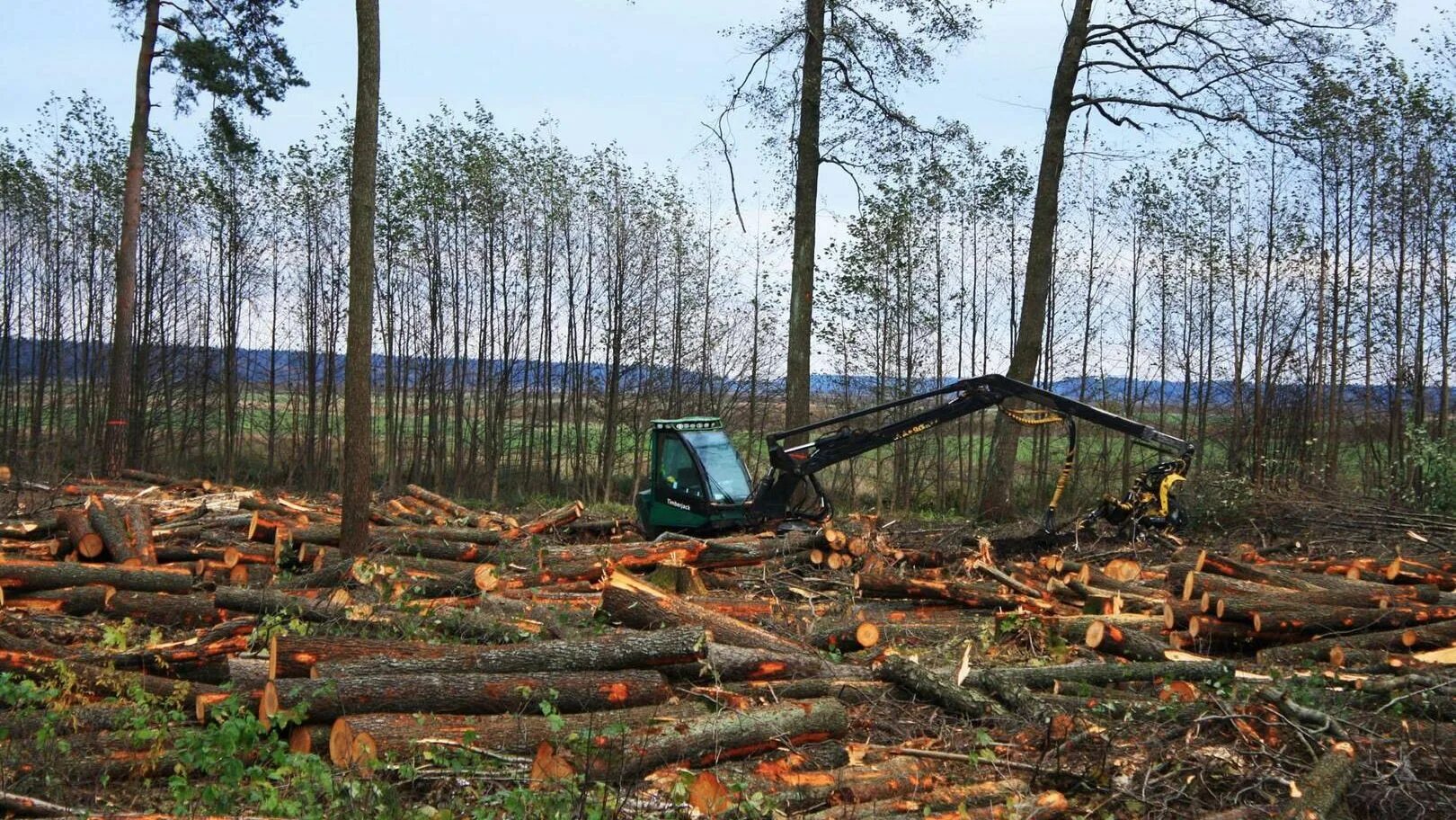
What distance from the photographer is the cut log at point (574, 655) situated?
616 cm

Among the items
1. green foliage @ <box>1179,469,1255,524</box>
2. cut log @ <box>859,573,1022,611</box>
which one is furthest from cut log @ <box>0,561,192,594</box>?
green foliage @ <box>1179,469,1255,524</box>

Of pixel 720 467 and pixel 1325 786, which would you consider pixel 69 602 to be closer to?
pixel 720 467

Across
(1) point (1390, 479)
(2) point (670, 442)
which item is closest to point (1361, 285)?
(1) point (1390, 479)

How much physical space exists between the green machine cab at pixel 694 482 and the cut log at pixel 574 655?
25.8 feet

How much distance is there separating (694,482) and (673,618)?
24.3 feet

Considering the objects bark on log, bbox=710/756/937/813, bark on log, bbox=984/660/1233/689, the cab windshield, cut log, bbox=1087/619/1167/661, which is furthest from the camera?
the cab windshield

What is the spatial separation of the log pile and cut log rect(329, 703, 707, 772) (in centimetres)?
2

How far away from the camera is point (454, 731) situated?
5.51 m

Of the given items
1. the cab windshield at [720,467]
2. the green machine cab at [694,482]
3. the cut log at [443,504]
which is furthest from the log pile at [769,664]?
the cut log at [443,504]

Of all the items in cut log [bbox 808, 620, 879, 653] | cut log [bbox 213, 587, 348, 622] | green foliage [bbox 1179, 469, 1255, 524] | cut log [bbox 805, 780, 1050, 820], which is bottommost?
cut log [bbox 805, 780, 1050, 820]

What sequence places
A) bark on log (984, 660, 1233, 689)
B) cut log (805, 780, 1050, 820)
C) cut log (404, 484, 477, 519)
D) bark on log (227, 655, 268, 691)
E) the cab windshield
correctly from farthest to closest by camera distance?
cut log (404, 484, 477, 519) < the cab windshield < bark on log (984, 660, 1233, 689) < bark on log (227, 655, 268, 691) < cut log (805, 780, 1050, 820)

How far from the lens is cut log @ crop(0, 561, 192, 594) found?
9.14 metres

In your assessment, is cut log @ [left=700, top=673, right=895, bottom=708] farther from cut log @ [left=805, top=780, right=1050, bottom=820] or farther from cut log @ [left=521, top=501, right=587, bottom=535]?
cut log @ [left=521, top=501, right=587, bottom=535]

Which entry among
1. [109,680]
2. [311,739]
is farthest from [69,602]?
[311,739]
